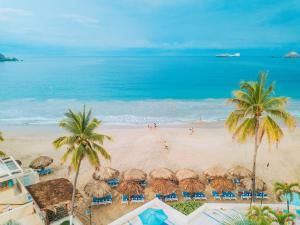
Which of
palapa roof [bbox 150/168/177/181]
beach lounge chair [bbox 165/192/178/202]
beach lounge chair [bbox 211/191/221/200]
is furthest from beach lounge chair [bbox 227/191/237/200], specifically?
palapa roof [bbox 150/168/177/181]

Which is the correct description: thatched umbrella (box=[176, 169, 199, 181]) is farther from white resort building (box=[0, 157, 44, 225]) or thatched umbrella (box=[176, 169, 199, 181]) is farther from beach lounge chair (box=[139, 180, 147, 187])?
white resort building (box=[0, 157, 44, 225])

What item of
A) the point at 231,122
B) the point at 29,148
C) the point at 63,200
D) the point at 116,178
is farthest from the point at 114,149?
the point at 231,122

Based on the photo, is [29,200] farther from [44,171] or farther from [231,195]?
[231,195]

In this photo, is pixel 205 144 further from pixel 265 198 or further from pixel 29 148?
pixel 29 148

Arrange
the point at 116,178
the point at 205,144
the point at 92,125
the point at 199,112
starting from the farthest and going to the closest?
the point at 199,112 < the point at 205,144 < the point at 116,178 < the point at 92,125

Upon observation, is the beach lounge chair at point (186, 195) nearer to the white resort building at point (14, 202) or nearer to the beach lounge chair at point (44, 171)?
the white resort building at point (14, 202)

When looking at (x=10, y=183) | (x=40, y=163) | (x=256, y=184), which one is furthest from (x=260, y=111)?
(x=40, y=163)
